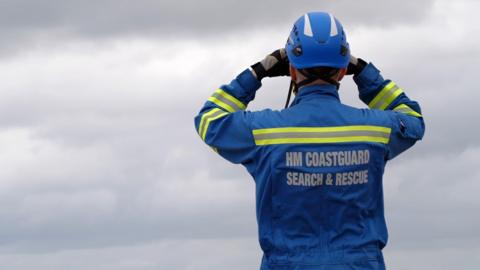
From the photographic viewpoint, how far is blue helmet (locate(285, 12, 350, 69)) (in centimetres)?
839

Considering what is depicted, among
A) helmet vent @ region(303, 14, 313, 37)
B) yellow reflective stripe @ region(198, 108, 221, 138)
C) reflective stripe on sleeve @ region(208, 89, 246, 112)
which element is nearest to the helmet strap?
helmet vent @ region(303, 14, 313, 37)

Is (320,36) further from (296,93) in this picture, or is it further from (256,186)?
(256,186)

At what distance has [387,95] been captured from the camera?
9.23m

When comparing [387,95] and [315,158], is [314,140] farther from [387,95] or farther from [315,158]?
[387,95]

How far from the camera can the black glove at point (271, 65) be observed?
8891 millimetres

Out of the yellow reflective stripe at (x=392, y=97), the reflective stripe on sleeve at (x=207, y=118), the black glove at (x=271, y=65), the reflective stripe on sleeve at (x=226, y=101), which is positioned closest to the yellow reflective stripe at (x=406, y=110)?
the yellow reflective stripe at (x=392, y=97)

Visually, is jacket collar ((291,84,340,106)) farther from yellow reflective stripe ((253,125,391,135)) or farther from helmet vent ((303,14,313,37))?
helmet vent ((303,14,313,37))

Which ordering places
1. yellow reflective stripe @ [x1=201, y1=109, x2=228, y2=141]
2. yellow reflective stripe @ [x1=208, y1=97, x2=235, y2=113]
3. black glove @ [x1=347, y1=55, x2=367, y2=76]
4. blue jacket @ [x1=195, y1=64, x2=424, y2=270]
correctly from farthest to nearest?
black glove @ [x1=347, y1=55, x2=367, y2=76], yellow reflective stripe @ [x1=208, y1=97, x2=235, y2=113], yellow reflective stripe @ [x1=201, y1=109, x2=228, y2=141], blue jacket @ [x1=195, y1=64, x2=424, y2=270]

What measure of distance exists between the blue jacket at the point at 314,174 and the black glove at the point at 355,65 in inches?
Result: 26.0

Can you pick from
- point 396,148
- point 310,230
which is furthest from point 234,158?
point 396,148

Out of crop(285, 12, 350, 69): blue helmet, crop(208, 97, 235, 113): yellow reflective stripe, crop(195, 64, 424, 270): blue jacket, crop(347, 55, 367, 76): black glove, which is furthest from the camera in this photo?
crop(347, 55, 367, 76): black glove

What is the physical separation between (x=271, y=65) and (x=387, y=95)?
3.87 ft

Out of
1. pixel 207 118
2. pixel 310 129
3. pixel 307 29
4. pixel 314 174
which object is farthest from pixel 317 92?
pixel 207 118

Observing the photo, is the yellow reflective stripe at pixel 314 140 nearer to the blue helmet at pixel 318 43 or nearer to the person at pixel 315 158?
the person at pixel 315 158
